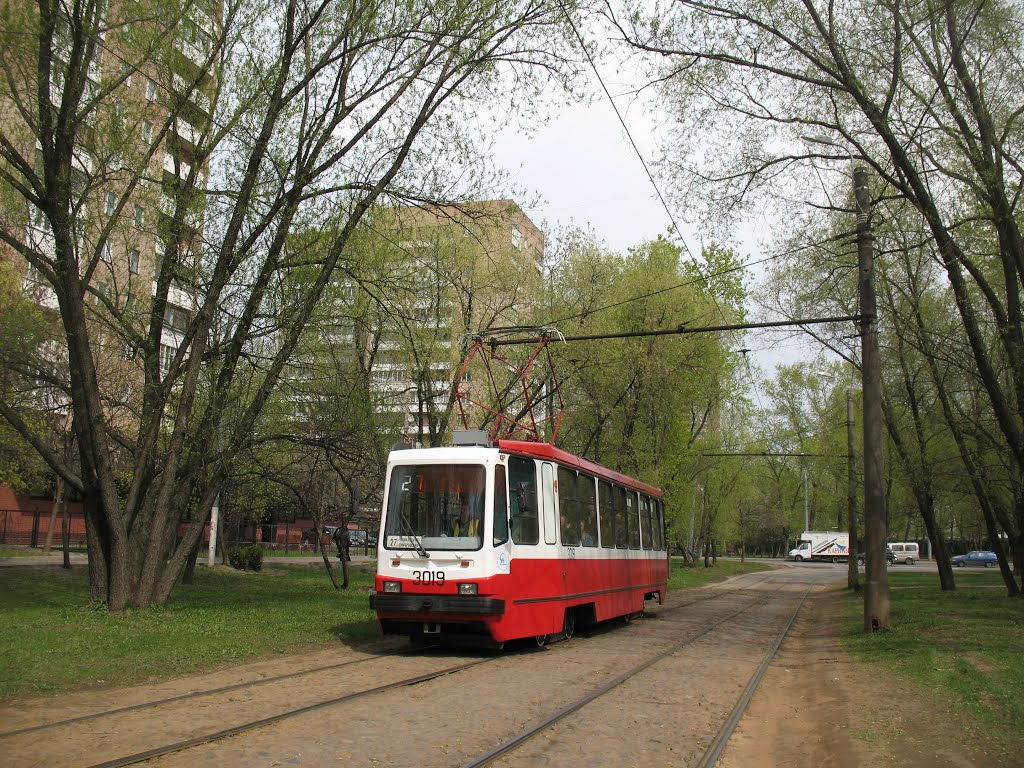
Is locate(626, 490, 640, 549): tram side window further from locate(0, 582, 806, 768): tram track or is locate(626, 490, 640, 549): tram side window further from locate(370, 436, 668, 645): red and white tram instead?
locate(370, 436, 668, 645): red and white tram

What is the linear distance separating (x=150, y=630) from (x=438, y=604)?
182 inches

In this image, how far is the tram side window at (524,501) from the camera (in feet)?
41.3

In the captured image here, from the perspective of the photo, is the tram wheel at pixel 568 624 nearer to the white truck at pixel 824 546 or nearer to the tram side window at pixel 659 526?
the tram side window at pixel 659 526

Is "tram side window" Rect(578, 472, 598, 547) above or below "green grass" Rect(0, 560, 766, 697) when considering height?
above

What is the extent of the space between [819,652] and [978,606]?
1007cm

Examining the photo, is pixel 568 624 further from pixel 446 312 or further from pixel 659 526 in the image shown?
pixel 446 312

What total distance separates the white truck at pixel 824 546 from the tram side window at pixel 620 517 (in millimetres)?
74369

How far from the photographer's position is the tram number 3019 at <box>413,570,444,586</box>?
12.1 meters

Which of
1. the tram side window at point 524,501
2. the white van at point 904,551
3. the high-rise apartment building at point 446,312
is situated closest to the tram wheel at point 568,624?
the tram side window at point 524,501

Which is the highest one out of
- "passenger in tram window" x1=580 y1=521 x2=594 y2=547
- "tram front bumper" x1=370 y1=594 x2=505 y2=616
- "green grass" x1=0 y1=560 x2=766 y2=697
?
"passenger in tram window" x1=580 y1=521 x2=594 y2=547

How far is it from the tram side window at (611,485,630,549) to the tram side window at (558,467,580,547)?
261 cm

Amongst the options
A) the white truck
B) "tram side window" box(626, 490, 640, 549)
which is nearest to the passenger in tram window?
"tram side window" box(626, 490, 640, 549)

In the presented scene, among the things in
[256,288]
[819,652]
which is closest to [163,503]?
[256,288]

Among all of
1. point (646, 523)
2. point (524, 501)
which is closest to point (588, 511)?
point (524, 501)
